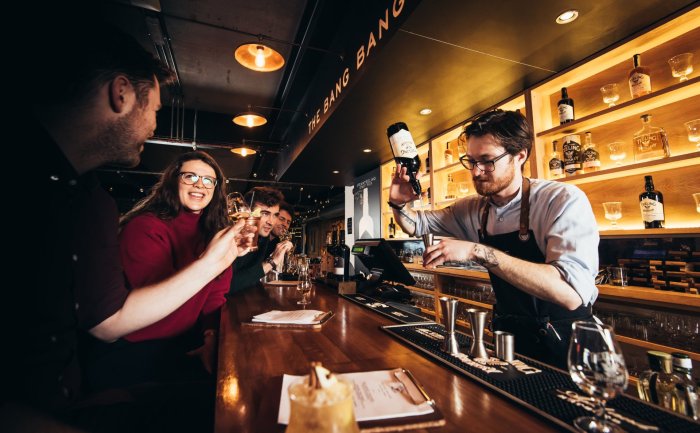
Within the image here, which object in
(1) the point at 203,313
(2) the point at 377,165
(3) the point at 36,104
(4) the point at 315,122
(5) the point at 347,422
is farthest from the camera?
(2) the point at 377,165

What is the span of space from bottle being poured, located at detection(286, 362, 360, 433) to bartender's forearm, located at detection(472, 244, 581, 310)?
1.01 metres

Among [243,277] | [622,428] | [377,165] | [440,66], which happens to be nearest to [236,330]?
[243,277]

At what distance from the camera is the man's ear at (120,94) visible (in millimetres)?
976

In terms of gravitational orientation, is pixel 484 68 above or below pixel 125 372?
above

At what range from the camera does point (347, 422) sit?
19.7 inches

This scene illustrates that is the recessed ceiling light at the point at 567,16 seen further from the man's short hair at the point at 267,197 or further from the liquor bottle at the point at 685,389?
the man's short hair at the point at 267,197

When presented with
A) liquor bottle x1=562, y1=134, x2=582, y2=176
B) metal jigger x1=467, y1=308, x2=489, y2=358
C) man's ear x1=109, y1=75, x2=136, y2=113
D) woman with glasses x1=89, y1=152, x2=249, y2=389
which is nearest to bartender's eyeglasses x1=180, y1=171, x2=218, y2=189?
woman with glasses x1=89, y1=152, x2=249, y2=389

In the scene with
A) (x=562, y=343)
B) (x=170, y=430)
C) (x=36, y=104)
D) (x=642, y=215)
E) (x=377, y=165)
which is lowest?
(x=170, y=430)

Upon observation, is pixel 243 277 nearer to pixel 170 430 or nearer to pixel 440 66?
pixel 170 430

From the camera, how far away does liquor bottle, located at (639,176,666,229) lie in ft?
7.11

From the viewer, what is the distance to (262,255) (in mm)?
2951

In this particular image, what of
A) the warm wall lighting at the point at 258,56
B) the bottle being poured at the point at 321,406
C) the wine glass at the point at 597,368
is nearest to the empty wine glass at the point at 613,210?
the wine glass at the point at 597,368

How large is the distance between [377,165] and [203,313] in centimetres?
424

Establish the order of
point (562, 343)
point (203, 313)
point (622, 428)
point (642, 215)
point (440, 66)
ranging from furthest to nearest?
1. point (440, 66)
2. point (642, 215)
3. point (203, 313)
4. point (562, 343)
5. point (622, 428)
